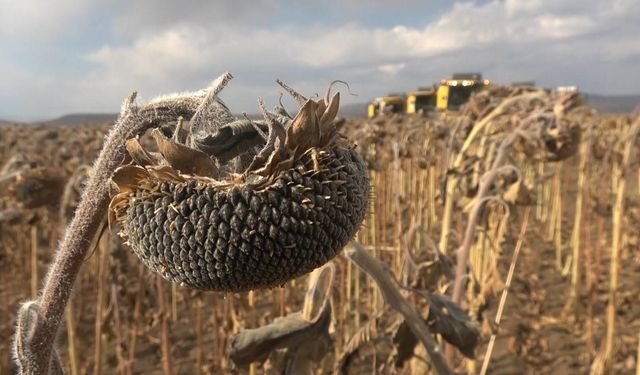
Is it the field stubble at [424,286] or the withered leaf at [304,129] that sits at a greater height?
the withered leaf at [304,129]

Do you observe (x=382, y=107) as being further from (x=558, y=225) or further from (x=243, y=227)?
(x=243, y=227)

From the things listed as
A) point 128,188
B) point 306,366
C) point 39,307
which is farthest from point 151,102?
point 306,366

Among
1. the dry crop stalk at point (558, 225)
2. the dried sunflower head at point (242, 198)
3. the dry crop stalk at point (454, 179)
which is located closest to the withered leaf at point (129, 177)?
the dried sunflower head at point (242, 198)

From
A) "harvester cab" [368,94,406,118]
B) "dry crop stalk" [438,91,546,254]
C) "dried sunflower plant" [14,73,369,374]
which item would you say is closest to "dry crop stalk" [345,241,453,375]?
"dried sunflower plant" [14,73,369,374]

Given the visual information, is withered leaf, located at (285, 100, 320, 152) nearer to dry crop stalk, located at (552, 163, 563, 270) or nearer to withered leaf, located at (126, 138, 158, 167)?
withered leaf, located at (126, 138, 158, 167)

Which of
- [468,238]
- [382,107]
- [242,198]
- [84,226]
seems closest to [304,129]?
[242,198]

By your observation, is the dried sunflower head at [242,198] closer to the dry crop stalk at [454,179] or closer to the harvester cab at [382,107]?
the dry crop stalk at [454,179]

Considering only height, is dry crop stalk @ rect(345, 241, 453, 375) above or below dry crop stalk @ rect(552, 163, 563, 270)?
above
